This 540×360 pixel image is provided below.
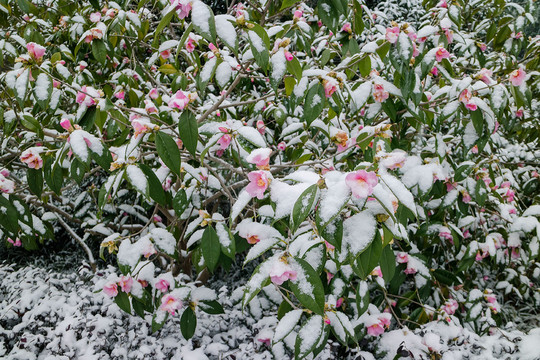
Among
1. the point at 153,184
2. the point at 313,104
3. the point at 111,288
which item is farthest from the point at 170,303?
the point at 313,104

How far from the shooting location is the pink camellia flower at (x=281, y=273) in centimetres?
74

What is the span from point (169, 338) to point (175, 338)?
0.03m

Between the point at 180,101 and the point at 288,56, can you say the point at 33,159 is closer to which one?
the point at 180,101

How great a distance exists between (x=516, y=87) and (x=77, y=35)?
2.13 meters

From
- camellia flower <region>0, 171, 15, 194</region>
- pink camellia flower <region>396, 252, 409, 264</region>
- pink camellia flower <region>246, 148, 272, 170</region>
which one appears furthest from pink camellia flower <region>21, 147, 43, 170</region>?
pink camellia flower <region>396, 252, 409, 264</region>

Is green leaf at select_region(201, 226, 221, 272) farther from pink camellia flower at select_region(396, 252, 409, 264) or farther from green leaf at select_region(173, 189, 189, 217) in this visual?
pink camellia flower at select_region(396, 252, 409, 264)

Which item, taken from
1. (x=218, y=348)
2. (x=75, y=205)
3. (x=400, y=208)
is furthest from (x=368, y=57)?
(x=75, y=205)

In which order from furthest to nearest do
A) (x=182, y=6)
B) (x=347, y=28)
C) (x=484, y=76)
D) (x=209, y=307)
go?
1. (x=347, y=28)
2. (x=209, y=307)
3. (x=484, y=76)
4. (x=182, y=6)

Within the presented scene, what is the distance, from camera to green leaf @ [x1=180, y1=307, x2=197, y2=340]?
1475 mm

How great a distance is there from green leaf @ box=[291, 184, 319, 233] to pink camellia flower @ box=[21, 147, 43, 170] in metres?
1.11

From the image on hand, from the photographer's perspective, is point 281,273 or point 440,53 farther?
point 440,53

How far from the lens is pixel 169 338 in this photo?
1757mm

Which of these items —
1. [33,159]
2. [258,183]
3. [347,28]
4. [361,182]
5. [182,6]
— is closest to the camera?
[361,182]

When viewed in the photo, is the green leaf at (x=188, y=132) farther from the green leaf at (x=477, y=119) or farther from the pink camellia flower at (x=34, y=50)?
the green leaf at (x=477, y=119)
